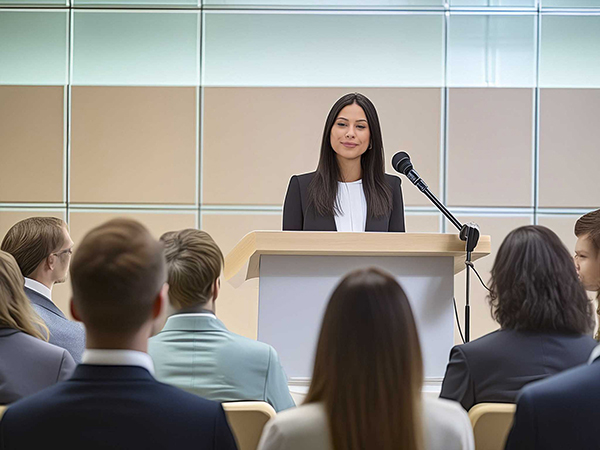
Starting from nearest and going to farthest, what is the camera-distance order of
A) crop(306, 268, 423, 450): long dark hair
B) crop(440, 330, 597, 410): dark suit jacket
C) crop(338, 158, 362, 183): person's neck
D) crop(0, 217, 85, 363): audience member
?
crop(306, 268, 423, 450): long dark hair < crop(440, 330, 597, 410): dark suit jacket < crop(0, 217, 85, 363): audience member < crop(338, 158, 362, 183): person's neck

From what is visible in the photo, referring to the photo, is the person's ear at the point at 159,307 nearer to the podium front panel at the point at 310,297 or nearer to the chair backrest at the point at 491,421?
the chair backrest at the point at 491,421

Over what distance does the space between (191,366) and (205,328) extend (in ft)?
0.33

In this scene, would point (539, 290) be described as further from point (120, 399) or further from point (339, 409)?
point (120, 399)

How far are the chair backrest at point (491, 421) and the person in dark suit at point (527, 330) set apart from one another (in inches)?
5.2

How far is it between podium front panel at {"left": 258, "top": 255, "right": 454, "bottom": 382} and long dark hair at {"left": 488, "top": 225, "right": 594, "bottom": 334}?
538 millimetres

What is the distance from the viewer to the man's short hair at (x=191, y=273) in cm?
186

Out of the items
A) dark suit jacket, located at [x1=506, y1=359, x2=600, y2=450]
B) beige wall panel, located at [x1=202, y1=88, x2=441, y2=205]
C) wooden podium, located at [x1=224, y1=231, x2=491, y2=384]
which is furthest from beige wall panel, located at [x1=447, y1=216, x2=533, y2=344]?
dark suit jacket, located at [x1=506, y1=359, x2=600, y2=450]

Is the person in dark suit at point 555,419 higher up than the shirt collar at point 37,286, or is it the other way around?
the shirt collar at point 37,286

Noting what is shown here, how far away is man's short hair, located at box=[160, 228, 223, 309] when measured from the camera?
1857mm

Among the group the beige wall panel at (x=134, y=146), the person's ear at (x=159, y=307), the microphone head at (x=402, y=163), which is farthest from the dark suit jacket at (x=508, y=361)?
the beige wall panel at (x=134, y=146)

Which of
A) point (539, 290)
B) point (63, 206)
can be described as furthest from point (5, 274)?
point (63, 206)

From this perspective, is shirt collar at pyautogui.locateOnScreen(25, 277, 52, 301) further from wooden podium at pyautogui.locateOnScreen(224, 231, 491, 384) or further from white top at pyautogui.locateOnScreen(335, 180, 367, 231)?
white top at pyautogui.locateOnScreen(335, 180, 367, 231)

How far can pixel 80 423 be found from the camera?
1.15 m

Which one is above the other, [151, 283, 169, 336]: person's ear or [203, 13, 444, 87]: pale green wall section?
[203, 13, 444, 87]: pale green wall section
